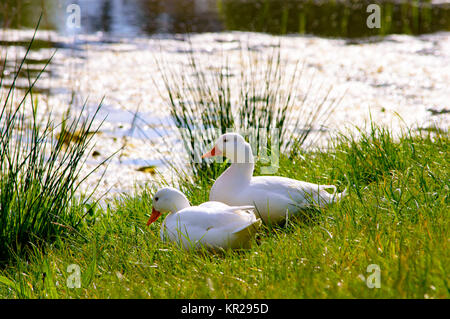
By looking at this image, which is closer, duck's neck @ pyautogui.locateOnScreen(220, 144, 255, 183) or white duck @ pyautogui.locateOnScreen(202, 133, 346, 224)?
white duck @ pyautogui.locateOnScreen(202, 133, 346, 224)

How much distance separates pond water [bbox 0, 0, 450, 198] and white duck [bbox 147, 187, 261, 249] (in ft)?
5.10

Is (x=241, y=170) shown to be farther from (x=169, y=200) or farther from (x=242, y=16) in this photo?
(x=242, y=16)

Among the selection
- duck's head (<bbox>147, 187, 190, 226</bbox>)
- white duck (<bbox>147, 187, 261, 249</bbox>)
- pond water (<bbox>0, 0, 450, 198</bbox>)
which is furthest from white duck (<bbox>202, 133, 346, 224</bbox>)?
pond water (<bbox>0, 0, 450, 198</bbox>)

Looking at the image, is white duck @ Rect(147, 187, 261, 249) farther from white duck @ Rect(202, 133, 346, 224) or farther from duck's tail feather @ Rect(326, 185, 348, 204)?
duck's tail feather @ Rect(326, 185, 348, 204)

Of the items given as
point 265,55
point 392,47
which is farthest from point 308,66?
point 392,47

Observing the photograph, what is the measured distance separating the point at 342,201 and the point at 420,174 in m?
0.48

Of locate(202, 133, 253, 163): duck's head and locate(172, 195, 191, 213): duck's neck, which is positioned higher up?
locate(202, 133, 253, 163): duck's head

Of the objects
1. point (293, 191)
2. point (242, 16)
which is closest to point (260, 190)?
point (293, 191)

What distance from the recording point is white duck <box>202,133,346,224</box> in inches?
133

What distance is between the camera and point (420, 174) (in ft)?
10.9

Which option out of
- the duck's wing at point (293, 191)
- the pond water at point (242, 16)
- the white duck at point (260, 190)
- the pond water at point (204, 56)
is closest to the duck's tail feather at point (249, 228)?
the white duck at point (260, 190)

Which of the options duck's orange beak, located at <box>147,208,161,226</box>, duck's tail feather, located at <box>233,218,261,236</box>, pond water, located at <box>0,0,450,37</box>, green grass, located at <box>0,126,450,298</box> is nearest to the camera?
green grass, located at <box>0,126,450,298</box>

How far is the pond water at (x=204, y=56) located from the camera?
5934 millimetres
